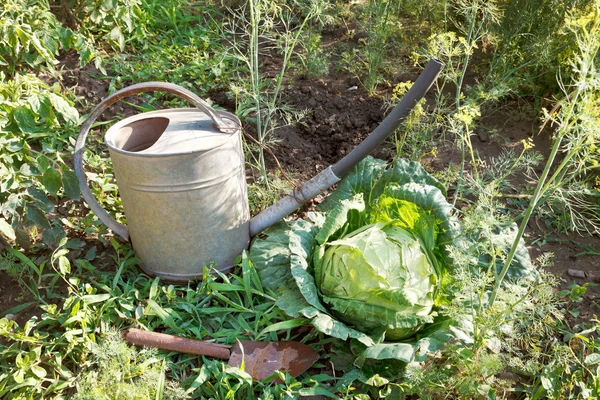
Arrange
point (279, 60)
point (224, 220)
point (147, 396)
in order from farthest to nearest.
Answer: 1. point (279, 60)
2. point (224, 220)
3. point (147, 396)

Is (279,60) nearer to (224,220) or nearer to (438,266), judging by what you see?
(224,220)

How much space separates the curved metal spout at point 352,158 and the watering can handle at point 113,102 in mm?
492

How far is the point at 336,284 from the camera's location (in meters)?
2.28

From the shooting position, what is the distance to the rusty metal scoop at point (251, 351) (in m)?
2.27

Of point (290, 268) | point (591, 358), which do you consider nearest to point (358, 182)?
point (290, 268)

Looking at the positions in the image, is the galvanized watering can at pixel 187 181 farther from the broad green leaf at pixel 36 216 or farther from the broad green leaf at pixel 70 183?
the broad green leaf at pixel 36 216

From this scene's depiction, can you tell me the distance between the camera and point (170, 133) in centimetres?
244

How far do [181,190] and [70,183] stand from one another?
0.59 metres

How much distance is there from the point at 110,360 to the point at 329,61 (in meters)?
3.01

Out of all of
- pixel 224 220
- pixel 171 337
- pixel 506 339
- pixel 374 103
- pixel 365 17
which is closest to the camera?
pixel 506 339

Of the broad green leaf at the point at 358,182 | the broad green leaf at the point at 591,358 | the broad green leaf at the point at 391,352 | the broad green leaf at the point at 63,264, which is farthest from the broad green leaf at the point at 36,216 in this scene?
the broad green leaf at the point at 591,358

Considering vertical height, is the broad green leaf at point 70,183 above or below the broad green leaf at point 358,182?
above

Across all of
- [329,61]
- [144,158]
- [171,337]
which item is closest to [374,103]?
[329,61]

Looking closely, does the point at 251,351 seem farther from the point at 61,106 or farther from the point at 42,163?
the point at 61,106
